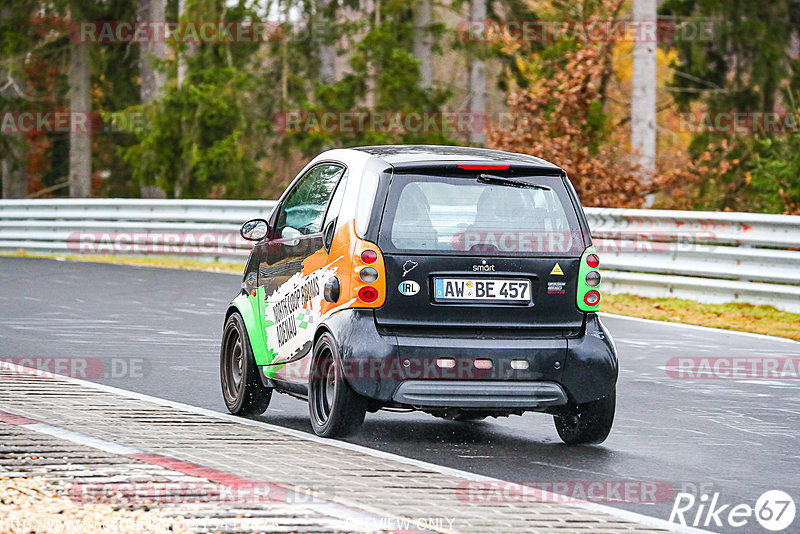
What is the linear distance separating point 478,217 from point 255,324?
6.44 ft

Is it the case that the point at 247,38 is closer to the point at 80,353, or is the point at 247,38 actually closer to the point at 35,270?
the point at 35,270

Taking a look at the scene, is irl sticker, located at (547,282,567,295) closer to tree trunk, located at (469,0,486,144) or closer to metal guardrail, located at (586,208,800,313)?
metal guardrail, located at (586,208,800,313)

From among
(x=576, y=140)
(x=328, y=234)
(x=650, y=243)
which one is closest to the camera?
(x=328, y=234)

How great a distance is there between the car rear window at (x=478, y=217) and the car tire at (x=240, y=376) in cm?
175

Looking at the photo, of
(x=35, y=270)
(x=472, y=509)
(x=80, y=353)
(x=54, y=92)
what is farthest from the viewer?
(x=54, y=92)

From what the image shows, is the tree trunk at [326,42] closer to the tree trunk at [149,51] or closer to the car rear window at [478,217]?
the tree trunk at [149,51]

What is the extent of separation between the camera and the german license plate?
804 cm

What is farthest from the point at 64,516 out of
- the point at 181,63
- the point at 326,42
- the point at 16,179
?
the point at 16,179

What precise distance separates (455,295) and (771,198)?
17228 millimetres

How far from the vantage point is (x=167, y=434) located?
313 inches

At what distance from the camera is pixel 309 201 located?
910 cm

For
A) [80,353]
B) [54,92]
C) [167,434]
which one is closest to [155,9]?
[54,92]

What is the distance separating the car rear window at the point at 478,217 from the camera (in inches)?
318

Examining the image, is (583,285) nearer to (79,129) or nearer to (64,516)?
(64,516)
